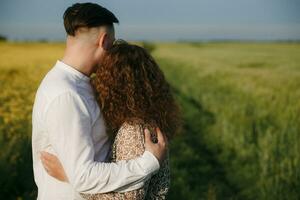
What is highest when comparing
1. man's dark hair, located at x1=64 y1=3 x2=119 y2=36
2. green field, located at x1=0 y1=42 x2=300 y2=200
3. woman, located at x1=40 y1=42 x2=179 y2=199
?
man's dark hair, located at x1=64 y1=3 x2=119 y2=36

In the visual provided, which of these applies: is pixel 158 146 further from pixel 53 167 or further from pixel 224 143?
pixel 224 143

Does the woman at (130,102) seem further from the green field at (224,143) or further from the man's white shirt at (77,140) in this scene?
the green field at (224,143)

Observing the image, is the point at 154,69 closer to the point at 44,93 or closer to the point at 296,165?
the point at 44,93

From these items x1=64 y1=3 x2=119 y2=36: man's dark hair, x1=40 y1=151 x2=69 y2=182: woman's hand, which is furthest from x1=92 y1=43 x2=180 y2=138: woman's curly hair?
x1=40 y1=151 x2=69 y2=182: woman's hand

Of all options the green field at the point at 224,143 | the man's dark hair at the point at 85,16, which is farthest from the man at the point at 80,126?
the green field at the point at 224,143

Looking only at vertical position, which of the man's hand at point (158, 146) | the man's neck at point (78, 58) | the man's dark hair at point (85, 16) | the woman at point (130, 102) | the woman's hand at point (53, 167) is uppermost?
the man's dark hair at point (85, 16)

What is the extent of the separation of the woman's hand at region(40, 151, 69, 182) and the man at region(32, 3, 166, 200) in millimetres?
34

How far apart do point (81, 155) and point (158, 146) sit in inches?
14.7

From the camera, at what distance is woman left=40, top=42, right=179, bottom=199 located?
2.56m

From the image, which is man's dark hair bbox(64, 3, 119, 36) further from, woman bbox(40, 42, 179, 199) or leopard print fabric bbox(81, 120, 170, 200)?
leopard print fabric bbox(81, 120, 170, 200)

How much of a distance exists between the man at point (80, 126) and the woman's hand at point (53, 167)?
0.11 feet

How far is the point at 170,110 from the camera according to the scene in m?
2.81

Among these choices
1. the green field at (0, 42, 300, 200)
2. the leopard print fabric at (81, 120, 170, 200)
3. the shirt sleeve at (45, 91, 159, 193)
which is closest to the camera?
the shirt sleeve at (45, 91, 159, 193)

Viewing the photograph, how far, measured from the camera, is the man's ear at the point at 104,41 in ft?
8.75
